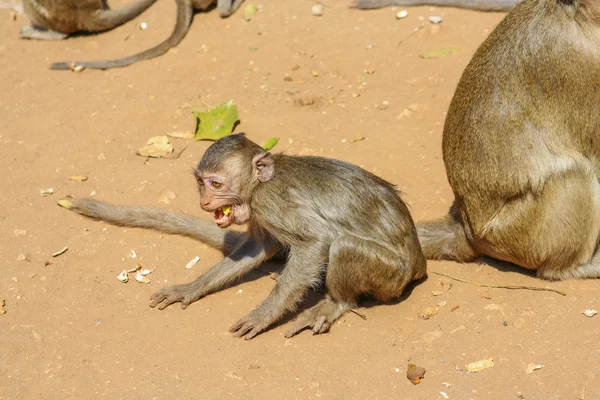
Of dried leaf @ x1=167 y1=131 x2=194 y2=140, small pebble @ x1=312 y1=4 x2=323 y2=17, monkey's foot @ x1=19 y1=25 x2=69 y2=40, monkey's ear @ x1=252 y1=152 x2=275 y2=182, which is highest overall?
monkey's ear @ x1=252 y1=152 x2=275 y2=182

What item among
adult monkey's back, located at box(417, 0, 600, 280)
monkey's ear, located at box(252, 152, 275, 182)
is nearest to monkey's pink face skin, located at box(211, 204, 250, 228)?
monkey's ear, located at box(252, 152, 275, 182)

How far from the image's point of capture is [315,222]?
5605mm

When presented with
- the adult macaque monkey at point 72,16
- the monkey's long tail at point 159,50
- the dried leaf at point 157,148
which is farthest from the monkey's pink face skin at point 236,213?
the adult macaque monkey at point 72,16

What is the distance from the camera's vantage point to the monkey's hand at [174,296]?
19.7 feet

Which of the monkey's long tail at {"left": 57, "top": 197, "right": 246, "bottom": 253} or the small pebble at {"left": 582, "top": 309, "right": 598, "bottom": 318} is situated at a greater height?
the small pebble at {"left": 582, "top": 309, "right": 598, "bottom": 318}

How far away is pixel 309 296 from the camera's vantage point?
6.17m

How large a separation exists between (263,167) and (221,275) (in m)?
0.98

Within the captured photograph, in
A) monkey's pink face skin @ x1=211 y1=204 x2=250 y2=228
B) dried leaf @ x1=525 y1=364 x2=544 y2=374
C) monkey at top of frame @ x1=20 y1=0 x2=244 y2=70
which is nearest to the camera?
dried leaf @ x1=525 y1=364 x2=544 y2=374

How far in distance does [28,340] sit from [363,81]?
4572mm

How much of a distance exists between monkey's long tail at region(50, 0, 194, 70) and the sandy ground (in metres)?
0.11

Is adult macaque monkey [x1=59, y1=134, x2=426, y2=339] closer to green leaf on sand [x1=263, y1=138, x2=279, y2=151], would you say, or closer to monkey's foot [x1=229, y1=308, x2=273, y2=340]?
monkey's foot [x1=229, y1=308, x2=273, y2=340]

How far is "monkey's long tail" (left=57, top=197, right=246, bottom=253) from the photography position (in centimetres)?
659

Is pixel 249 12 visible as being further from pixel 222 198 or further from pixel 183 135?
pixel 222 198

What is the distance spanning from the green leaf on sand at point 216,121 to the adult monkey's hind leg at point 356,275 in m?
2.78
